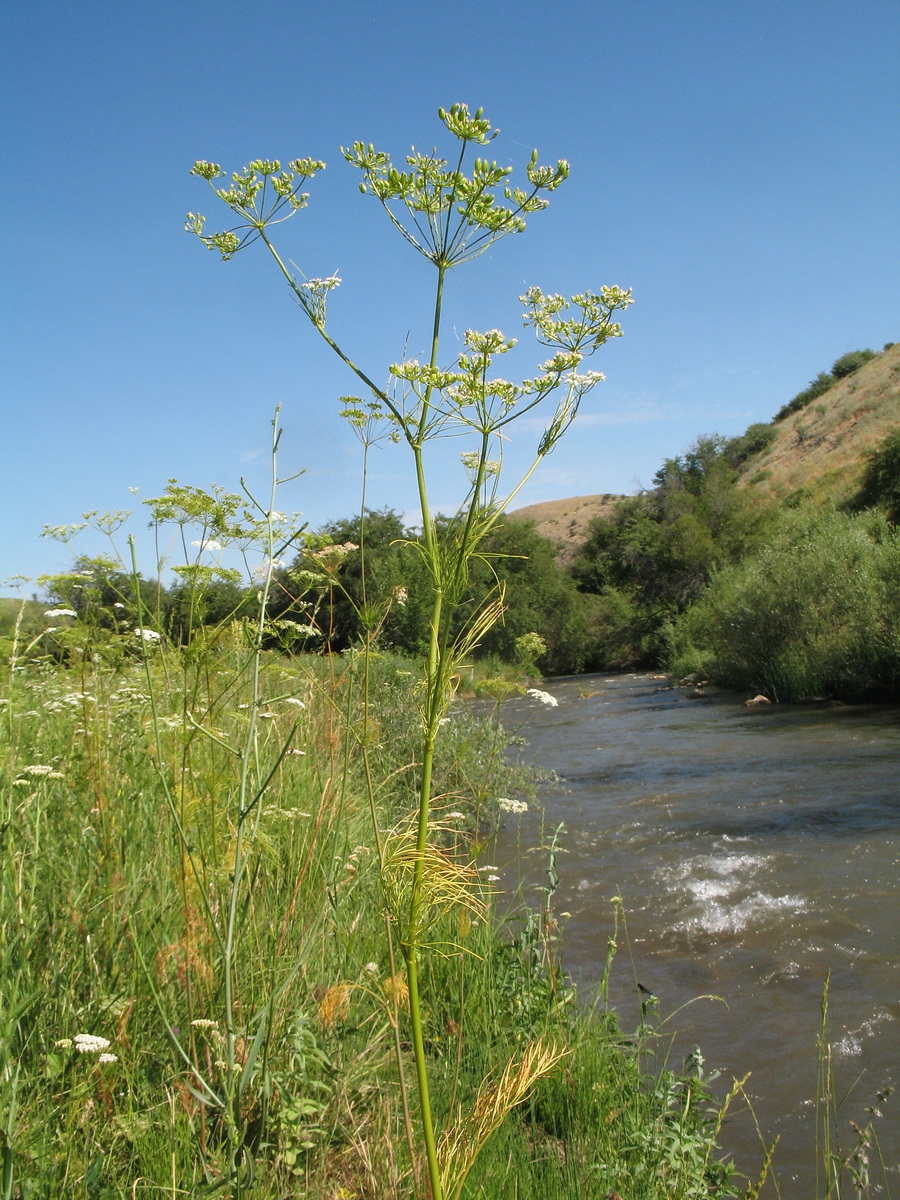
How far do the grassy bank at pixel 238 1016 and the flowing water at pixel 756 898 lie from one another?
3.16ft

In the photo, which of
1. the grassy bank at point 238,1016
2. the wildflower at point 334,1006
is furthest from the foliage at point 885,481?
the wildflower at point 334,1006

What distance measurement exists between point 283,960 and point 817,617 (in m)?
19.2

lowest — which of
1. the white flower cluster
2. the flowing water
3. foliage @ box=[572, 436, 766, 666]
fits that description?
the flowing water

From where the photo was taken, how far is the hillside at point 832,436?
147 feet

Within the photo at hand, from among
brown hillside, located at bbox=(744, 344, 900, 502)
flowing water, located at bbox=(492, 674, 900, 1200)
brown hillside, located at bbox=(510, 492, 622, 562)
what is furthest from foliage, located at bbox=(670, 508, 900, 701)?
brown hillside, located at bbox=(510, 492, 622, 562)

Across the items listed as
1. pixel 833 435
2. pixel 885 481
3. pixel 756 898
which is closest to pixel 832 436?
pixel 833 435

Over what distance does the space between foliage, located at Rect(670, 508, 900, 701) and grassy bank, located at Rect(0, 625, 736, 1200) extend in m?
16.0

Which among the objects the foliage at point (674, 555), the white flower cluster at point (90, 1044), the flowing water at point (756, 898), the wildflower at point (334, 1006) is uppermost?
the foliage at point (674, 555)

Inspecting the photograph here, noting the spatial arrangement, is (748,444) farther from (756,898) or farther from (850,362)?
(756,898)

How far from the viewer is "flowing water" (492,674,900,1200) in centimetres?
432

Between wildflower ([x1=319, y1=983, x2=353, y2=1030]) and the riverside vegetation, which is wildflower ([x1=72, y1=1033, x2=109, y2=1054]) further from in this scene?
wildflower ([x1=319, y1=983, x2=353, y2=1030])

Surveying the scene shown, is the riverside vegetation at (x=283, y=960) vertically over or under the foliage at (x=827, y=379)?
under

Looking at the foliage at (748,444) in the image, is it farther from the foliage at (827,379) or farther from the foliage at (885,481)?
the foliage at (885,481)

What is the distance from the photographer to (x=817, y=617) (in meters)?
19.2
